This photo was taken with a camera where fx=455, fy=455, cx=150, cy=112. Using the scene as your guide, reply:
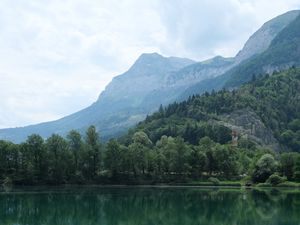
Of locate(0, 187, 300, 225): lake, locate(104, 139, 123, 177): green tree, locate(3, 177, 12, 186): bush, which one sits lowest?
locate(0, 187, 300, 225): lake

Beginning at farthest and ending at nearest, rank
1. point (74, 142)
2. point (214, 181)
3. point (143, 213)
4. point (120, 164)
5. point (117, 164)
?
point (74, 142)
point (120, 164)
point (117, 164)
point (214, 181)
point (143, 213)

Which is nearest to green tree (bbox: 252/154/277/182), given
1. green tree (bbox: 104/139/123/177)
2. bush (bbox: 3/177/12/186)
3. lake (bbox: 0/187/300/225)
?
green tree (bbox: 104/139/123/177)

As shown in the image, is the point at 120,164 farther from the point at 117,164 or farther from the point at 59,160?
the point at 59,160

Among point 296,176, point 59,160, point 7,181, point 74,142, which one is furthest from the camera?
point 74,142

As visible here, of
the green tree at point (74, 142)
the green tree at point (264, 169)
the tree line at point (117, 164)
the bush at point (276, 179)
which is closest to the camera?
the bush at point (276, 179)

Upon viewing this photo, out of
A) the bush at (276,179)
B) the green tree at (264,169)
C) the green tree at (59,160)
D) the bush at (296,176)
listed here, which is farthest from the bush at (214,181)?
the green tree at (59,160)

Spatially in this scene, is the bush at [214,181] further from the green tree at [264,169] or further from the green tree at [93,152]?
the green tree at [93,152]

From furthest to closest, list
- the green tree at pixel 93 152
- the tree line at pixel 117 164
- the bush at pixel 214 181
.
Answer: the green tree at pixel 93 152 → the bush at pixel 214 181 → the tree line at pixel 117 164

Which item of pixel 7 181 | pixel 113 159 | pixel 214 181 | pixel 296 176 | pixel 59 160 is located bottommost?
pixel 214 181

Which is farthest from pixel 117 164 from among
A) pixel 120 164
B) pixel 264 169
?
pixel 264 169

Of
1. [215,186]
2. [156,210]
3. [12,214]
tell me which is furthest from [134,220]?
[215,186]

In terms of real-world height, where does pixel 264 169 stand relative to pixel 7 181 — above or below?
above

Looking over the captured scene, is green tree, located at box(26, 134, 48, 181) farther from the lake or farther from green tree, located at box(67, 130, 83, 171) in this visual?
the lake

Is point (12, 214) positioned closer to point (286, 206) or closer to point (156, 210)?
point (156, 210)
